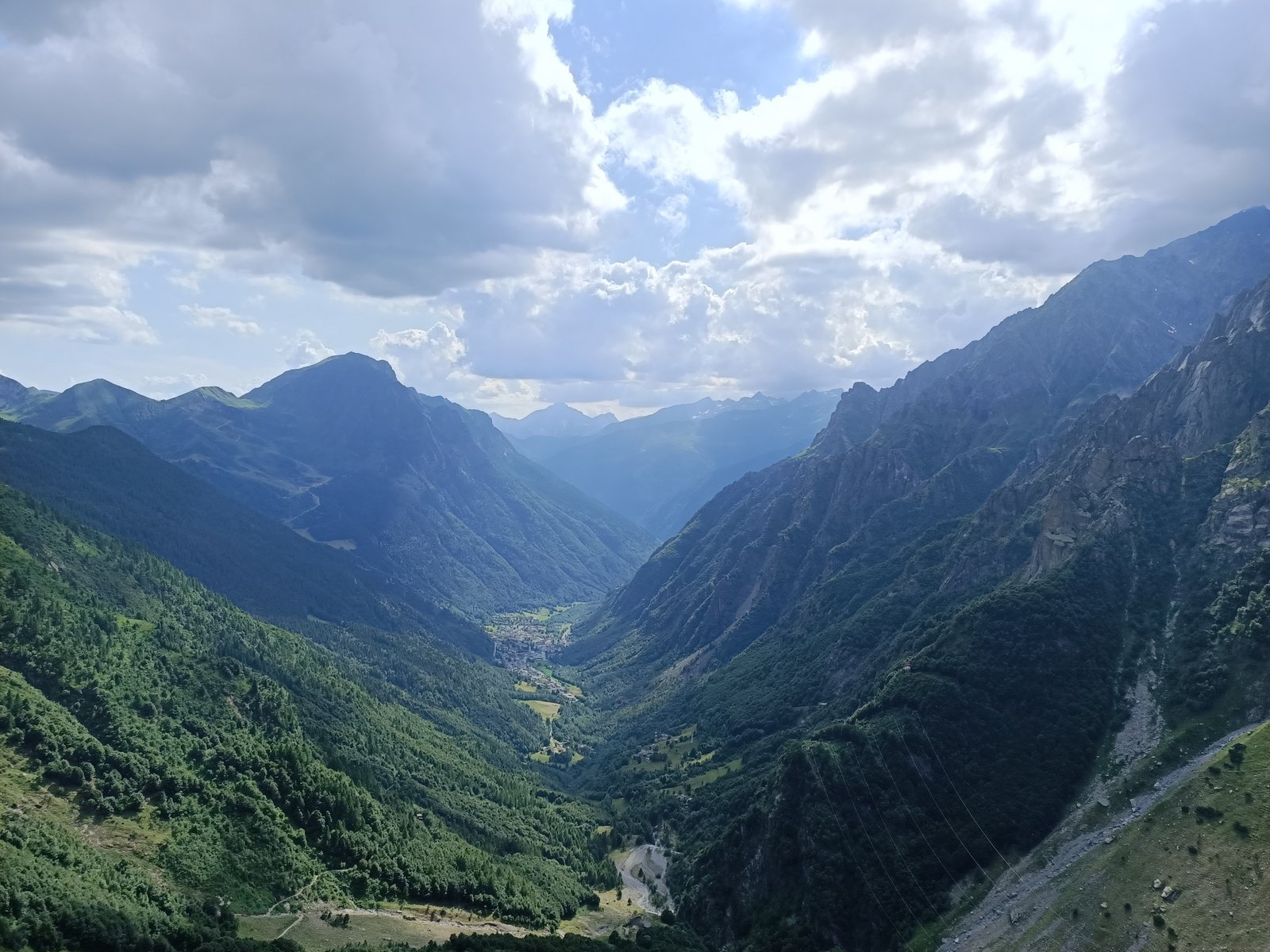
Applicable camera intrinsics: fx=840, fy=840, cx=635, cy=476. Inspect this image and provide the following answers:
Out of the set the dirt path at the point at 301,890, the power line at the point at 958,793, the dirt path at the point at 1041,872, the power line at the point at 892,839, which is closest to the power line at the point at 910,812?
the power line at the point at 892,839

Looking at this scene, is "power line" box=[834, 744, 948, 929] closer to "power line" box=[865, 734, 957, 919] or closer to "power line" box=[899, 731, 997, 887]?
"power line" box=[865, 734, 957, 919]

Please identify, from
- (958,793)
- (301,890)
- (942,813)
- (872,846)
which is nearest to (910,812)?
(942,813)

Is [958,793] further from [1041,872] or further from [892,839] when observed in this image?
[1041,872]

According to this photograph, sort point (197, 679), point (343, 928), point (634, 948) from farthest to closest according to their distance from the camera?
1. point (197, 679)
2. point (634, 948)
3. point (343, 928)

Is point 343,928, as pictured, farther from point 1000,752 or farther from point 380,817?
point 1000,752

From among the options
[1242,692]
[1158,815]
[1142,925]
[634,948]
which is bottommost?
[634,948]

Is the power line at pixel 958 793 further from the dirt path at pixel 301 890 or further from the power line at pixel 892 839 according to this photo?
the dirt path at pixel 301 890

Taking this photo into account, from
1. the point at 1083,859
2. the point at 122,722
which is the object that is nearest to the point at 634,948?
the point at 1083,859

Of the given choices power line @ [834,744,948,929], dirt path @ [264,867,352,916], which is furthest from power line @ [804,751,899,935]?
dirt path @ [264,867,352,916]
